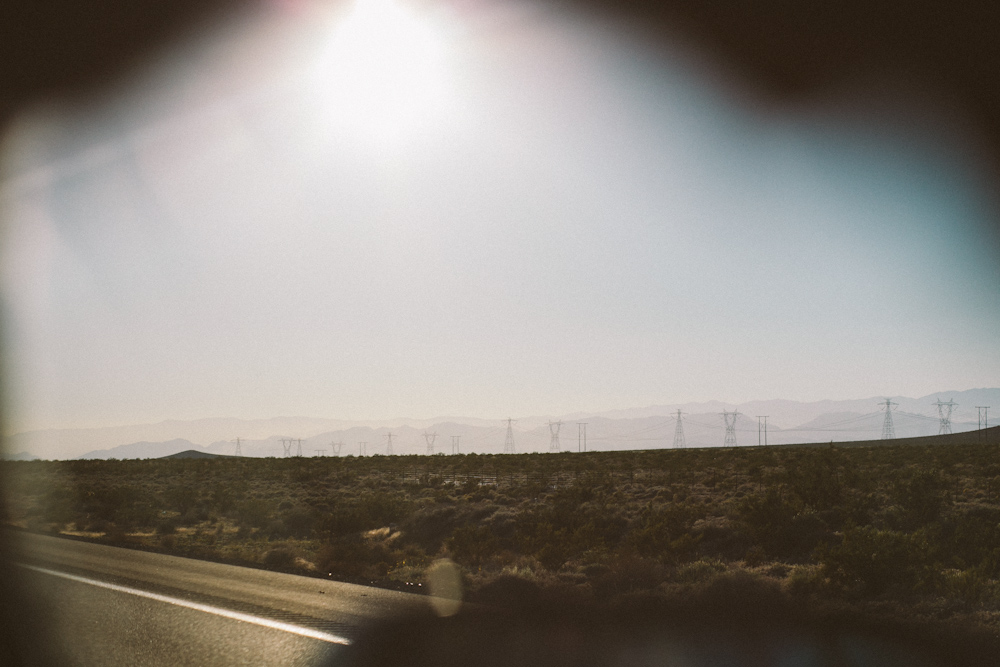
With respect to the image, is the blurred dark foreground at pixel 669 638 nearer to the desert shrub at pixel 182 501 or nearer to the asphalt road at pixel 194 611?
the asphalt road at pixel 194 611

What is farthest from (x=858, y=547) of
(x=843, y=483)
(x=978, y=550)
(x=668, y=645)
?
(x=843, y=483)

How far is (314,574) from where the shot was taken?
1238 centimetres

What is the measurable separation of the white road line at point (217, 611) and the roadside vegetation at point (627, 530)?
2.83 meters

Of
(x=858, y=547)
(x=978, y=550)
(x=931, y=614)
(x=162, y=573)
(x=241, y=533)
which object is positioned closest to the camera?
(x=931, y=614)

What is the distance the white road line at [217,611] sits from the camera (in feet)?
24.5

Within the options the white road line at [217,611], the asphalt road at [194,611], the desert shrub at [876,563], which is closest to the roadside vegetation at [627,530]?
the desert shrub at [876,563]

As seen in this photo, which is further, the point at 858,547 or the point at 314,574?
the point at 314,574

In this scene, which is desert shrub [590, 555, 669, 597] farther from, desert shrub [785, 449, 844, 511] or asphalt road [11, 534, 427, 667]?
desert shrub [785, 449, 844, 511]

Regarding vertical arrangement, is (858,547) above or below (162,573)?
above

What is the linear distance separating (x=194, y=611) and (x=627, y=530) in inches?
509

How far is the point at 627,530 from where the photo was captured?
19031mm

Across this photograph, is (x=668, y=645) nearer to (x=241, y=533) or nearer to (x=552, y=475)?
(x=241, y=533)

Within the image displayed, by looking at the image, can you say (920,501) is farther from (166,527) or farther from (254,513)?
(166,527)

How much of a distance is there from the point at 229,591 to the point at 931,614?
386 inches
